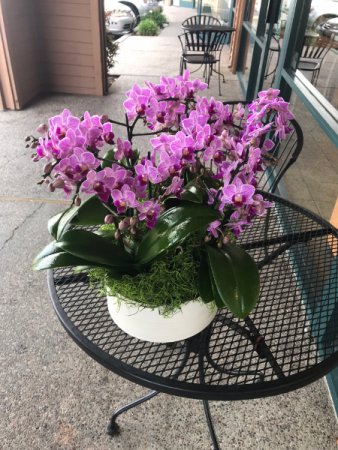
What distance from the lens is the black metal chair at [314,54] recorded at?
71.1 inches

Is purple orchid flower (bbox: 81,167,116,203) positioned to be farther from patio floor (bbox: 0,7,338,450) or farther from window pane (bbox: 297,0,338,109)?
window pane (bbox: 297,0,338,109)

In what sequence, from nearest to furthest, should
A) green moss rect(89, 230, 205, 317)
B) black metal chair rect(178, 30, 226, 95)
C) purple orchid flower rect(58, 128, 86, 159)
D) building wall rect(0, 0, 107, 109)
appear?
purple orchid flower rect(58, 128, 86, 159)
green moss rect(89, 230, 205, 317)
building wall rect(0, 0, 107, 109)
black metal chair rect(178, 30, 226, 95)

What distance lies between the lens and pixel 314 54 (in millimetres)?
1983

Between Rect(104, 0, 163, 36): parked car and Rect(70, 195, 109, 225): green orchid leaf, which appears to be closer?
Rect(70, 195, 109, 225): green orchid leaf

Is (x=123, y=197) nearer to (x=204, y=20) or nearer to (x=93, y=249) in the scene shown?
(x=93, y=249)

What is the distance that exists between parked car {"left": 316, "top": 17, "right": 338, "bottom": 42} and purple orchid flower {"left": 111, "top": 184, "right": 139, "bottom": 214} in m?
1.50

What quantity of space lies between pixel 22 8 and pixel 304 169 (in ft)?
10.8

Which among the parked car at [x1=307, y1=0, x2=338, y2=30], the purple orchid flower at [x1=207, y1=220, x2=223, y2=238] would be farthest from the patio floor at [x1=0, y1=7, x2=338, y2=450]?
the parked car at [x1=307, y1=0, x2=338, y2=30]

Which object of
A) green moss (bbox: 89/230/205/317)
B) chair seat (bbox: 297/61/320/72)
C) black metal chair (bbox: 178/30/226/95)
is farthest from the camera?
black metal chair (bbox: 178/30/226/95)

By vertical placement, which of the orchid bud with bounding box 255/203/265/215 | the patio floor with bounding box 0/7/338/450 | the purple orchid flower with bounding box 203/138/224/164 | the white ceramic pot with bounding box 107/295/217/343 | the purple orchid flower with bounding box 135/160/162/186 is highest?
the purple orchid flower with bounding box 203/138/224/164

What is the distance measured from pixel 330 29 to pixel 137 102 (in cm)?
155

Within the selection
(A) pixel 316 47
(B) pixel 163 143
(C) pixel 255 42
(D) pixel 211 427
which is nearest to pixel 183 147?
(B) pixel 163 143

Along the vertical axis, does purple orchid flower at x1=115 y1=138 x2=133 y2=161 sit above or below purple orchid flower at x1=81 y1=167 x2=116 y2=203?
above

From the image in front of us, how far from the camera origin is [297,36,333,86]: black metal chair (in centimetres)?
181
